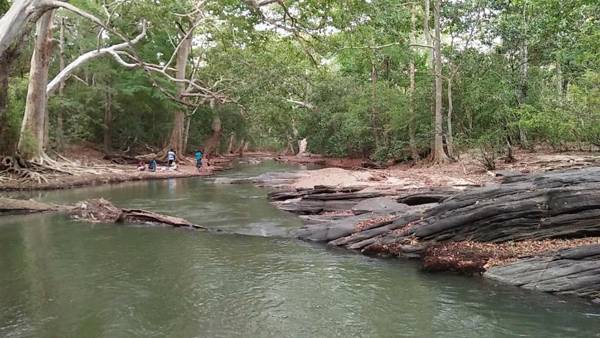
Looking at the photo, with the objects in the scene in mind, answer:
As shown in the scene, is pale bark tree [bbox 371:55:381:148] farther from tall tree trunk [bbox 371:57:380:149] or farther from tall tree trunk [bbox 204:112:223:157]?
tall tree trunk [bbox 204:112:223:157]

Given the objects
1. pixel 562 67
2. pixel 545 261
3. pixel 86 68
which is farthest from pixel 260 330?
pixel 86 68

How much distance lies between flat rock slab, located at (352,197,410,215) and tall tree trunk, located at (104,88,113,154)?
78.2 feet

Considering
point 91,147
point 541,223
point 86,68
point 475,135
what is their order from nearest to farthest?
1. point 541,223
2. point 475,135
3. point 86,68
4. point 91,147

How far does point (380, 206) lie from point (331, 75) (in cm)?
2622

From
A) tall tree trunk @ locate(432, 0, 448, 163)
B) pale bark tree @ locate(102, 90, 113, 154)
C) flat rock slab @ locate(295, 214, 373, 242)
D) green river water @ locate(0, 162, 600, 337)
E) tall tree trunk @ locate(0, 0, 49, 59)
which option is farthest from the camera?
pale bark tree @ locate(102, 90, 113, 154)

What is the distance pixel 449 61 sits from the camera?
25438mm

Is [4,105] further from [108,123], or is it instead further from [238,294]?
[108,123]

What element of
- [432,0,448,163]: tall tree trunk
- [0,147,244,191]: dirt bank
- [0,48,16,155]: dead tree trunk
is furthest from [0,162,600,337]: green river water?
[432,0,448,163]: tall tree trunk

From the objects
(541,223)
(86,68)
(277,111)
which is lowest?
(541,223)

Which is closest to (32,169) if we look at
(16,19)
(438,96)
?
(16,19)

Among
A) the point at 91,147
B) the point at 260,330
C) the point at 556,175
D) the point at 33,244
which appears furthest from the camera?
the point at 91,147

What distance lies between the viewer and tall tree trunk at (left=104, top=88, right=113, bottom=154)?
3294 cm

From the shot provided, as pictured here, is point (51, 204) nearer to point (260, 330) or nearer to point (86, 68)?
point (260, 330)

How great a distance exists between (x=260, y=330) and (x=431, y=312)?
2325mm
